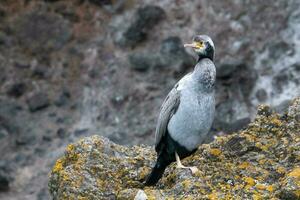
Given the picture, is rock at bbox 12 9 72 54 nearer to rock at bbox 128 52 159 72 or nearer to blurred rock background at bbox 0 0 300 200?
blurred rock background at bbox 0 0 300 200

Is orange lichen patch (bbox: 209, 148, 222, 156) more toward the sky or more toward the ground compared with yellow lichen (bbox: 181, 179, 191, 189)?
more toward the sky

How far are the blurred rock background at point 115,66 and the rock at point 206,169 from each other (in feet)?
19.6

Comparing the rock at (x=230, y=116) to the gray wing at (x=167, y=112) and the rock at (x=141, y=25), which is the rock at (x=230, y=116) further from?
the gray wing at (x=167, y=112)

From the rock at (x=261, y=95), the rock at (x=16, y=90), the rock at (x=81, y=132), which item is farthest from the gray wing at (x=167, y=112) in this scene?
the rock at (x=16, y=90)

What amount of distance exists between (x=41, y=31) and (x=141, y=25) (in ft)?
7.21

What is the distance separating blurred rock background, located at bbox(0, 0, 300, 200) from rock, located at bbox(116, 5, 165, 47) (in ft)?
0.07

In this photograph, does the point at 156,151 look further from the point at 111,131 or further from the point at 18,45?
the point at 18,45

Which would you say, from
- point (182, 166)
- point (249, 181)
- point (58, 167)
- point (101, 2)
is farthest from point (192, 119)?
point (101, 2)

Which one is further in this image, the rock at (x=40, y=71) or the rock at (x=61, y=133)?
the rock at (x=40, y=71)

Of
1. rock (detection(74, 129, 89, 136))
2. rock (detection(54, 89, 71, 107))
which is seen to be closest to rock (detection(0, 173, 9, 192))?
rock (detection(74, 129, 89, 136))

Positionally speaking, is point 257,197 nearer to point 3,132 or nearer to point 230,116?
point 230,116

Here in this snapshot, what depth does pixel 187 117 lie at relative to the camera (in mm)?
9328

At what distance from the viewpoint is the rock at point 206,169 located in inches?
325

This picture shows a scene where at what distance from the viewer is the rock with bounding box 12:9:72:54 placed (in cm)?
1805
